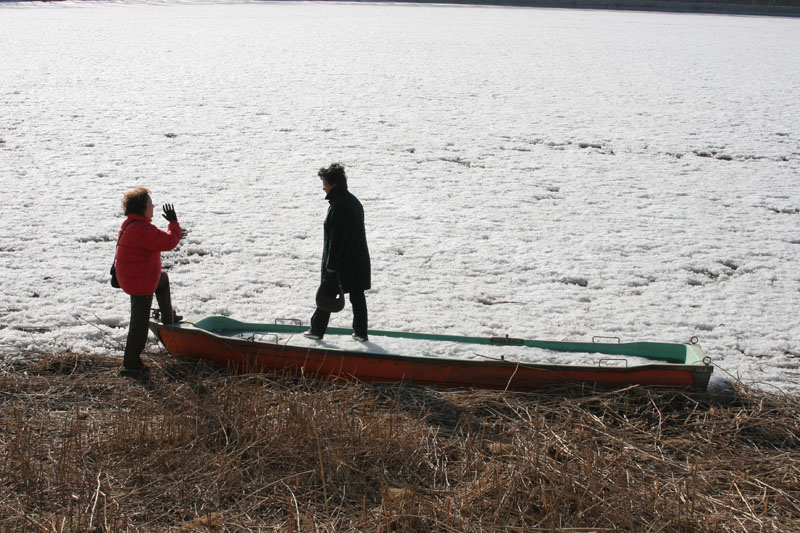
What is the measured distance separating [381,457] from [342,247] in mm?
1402

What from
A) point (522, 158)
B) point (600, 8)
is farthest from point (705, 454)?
point (600, 8)

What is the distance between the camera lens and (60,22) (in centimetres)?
2341

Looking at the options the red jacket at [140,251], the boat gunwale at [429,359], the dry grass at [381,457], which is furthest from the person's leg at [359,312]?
the red jacket at [140,251]

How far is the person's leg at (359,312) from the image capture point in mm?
4750

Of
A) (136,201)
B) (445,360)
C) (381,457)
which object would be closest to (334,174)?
(136,201)

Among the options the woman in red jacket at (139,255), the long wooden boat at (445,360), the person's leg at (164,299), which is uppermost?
the woman in red jacket at (139,255)

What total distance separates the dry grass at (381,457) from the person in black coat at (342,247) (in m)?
0.61

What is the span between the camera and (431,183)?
361 inches

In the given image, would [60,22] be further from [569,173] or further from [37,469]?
[37,469]

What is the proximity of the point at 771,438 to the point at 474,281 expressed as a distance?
2760mm

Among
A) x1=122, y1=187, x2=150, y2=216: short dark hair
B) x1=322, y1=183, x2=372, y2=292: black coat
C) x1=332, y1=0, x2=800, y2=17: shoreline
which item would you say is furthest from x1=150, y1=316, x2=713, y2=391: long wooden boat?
x1=332, y1=0, x2=800, y2=17: shoreline

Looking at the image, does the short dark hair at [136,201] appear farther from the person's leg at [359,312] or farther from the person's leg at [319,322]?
the person's leg at [359,312]

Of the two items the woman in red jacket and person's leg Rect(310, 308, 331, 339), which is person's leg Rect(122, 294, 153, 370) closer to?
the woman in red jacket

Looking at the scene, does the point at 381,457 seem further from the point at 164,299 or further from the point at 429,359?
the point at 164,299
